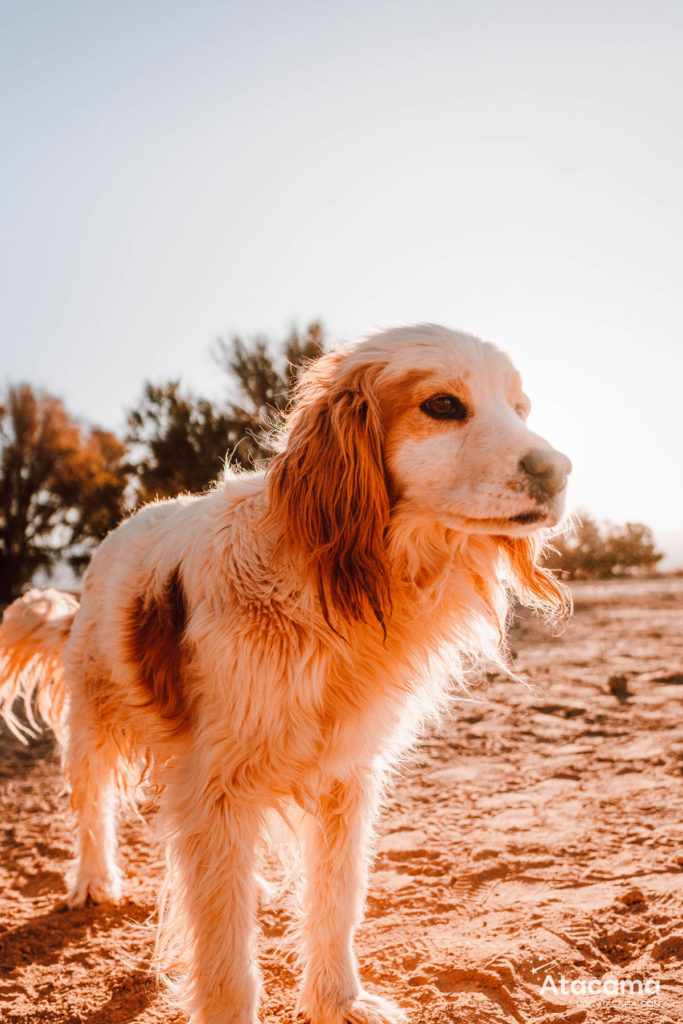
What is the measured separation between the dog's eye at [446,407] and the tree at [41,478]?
16805 millimetres

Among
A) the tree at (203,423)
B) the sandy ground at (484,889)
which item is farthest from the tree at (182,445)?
the sandy ground at (484,889)

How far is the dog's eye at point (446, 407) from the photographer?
2557 millimetres

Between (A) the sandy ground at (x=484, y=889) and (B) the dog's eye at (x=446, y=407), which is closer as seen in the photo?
(B) the dog's eye at (x=446, y=407)

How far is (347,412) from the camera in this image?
2629 millimetres

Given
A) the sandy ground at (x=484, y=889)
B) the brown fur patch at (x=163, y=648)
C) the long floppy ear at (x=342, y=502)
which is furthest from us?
the brown fur patch at (x=163, y=648)

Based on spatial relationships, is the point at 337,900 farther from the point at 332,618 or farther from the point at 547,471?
the point at 547,471

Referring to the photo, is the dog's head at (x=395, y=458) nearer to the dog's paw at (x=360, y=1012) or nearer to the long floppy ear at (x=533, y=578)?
the long floppy ear at (x=533, y=578)

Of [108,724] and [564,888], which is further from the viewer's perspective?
[108,724]

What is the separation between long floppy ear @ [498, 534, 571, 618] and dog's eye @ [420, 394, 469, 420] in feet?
2.03

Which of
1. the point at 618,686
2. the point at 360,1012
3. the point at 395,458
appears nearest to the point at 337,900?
the point at 360,1012

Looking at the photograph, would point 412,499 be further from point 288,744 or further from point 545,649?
point 545,649

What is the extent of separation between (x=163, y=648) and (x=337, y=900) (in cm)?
116

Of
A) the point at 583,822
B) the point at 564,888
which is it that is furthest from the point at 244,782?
the point at 583,822

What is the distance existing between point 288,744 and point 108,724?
63.2 inches
